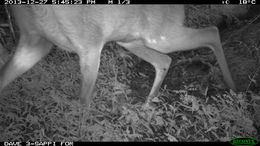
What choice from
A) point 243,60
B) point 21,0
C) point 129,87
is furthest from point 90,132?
point 243,60

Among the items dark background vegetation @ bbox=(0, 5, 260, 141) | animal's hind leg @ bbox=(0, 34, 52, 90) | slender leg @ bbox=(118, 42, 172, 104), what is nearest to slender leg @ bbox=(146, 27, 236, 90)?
slender leg @ bbox=(118, 42, 172, 104)

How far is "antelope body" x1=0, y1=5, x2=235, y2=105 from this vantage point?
9.14ft

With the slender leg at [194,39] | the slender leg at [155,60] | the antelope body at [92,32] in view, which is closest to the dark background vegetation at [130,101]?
the slender leg at [155,60]

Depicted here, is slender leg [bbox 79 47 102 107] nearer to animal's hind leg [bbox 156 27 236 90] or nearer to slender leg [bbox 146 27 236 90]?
slender leg [bbox 146 27 236 90]

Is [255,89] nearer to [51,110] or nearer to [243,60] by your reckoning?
[243,60]

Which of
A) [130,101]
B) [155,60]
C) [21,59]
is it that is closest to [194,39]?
[155,60]

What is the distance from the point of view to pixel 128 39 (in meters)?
3.42

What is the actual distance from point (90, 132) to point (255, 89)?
238 centimetres

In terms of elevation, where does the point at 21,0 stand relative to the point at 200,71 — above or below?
above

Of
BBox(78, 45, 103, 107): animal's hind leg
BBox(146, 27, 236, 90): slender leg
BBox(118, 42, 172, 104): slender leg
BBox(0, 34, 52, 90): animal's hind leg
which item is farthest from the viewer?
BBox(118, 42, 172, 104): slender leg

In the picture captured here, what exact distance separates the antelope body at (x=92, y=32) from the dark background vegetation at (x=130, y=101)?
309 millimetres

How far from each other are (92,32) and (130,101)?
3.75ft

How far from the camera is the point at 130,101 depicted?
12.0ft

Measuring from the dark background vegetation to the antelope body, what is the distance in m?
0.31
